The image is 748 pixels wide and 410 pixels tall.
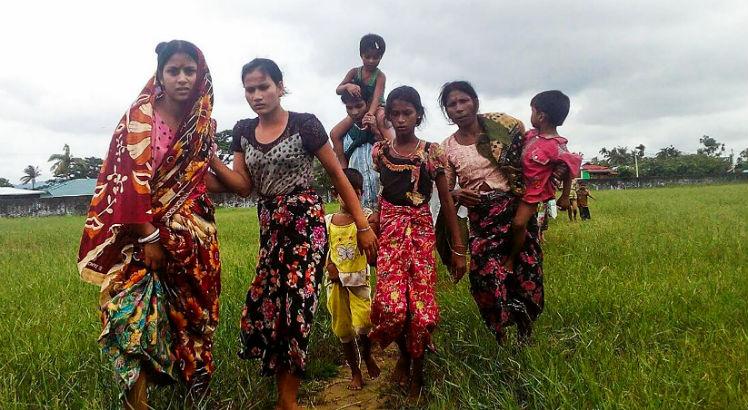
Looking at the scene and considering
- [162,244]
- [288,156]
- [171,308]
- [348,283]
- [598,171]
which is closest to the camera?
[162,244]

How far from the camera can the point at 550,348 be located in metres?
2.98

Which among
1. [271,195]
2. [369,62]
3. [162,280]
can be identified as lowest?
[162,280]

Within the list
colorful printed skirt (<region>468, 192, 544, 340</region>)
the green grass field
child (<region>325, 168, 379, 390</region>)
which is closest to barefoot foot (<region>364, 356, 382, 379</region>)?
child (<region>325, 168, 379, 390</region>)

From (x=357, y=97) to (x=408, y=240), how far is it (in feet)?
4.71

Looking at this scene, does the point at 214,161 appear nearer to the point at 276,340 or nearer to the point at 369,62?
the point at 276,340

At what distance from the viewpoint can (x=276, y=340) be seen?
270cm

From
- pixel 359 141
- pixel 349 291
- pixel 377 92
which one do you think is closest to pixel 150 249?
pixel 349 291

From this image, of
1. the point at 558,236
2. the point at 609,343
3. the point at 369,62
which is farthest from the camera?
the point at 558,236

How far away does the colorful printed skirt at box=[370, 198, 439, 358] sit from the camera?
2.86 meters

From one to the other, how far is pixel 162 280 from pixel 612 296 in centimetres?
299

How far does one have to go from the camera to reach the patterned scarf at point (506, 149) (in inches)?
127

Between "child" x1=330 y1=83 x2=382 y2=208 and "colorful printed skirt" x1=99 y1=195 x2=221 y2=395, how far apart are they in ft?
5.26

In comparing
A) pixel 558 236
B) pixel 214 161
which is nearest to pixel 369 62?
pixel 214 161

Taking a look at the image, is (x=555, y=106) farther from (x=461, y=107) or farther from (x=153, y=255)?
(x=153, y=255)
